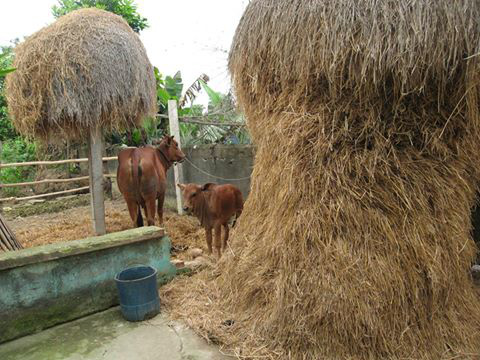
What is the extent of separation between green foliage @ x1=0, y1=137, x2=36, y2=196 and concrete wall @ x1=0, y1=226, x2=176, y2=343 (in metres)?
7.96

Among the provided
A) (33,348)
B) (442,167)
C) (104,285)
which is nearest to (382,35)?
(442,167)

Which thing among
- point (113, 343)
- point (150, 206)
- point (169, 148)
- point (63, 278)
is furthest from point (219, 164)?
point (113, 343)

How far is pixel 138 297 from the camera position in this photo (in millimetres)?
3188

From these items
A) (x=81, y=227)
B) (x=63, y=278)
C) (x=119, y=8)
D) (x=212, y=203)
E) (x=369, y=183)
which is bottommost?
(x=81, y=227)

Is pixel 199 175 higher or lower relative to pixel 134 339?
higher

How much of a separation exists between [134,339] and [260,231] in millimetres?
1401

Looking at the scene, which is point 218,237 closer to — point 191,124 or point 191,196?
point 191,196

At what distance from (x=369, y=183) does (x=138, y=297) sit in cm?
225

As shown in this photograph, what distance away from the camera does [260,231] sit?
119 inches

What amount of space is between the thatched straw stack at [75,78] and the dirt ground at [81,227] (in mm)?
1991

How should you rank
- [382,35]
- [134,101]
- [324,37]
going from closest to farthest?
[382,35] → [324,37] → [134,101]

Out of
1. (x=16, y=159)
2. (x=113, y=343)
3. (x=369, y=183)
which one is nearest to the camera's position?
(x=369, y=183)

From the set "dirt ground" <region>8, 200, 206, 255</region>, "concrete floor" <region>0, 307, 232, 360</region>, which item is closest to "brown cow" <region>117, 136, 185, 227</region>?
"dirt ground" <region>8, 200, 206, 255</region>

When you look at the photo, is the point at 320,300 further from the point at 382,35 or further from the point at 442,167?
the point at 382,35
